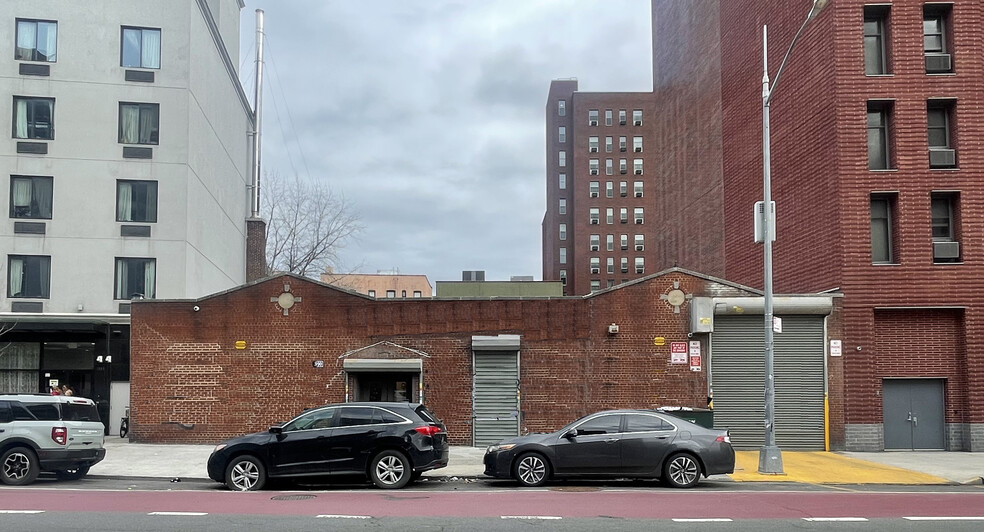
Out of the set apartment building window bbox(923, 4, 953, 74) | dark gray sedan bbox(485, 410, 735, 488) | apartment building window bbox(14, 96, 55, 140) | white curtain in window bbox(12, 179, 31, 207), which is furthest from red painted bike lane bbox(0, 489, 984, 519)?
apartment building window bbox(14, 96, 55, 140)

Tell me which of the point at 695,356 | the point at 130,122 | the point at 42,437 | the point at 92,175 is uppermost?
the point at 130,122

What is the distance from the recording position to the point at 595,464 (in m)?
15.8

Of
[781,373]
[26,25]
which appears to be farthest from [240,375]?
[26,25]

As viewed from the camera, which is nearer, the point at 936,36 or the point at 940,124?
the point at 940,124

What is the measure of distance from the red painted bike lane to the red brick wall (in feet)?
26.4

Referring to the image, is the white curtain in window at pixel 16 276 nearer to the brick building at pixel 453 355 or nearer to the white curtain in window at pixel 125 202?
the white curtain in window at pixel 125 202

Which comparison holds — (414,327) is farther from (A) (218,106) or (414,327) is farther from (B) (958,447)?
(A) (218,106)

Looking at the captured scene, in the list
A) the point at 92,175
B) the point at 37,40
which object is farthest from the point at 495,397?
the point at 37,40

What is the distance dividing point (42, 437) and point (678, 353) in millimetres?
15485

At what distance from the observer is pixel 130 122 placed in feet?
103

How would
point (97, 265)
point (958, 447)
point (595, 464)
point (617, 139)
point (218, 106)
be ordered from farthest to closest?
point (617, 139), point (218, 106), point (97, 265), point (958, 447), point (595, 464)

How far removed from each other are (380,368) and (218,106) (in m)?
19.2

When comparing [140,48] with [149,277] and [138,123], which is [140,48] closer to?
[138,123]

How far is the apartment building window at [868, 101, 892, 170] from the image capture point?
23.8 m
